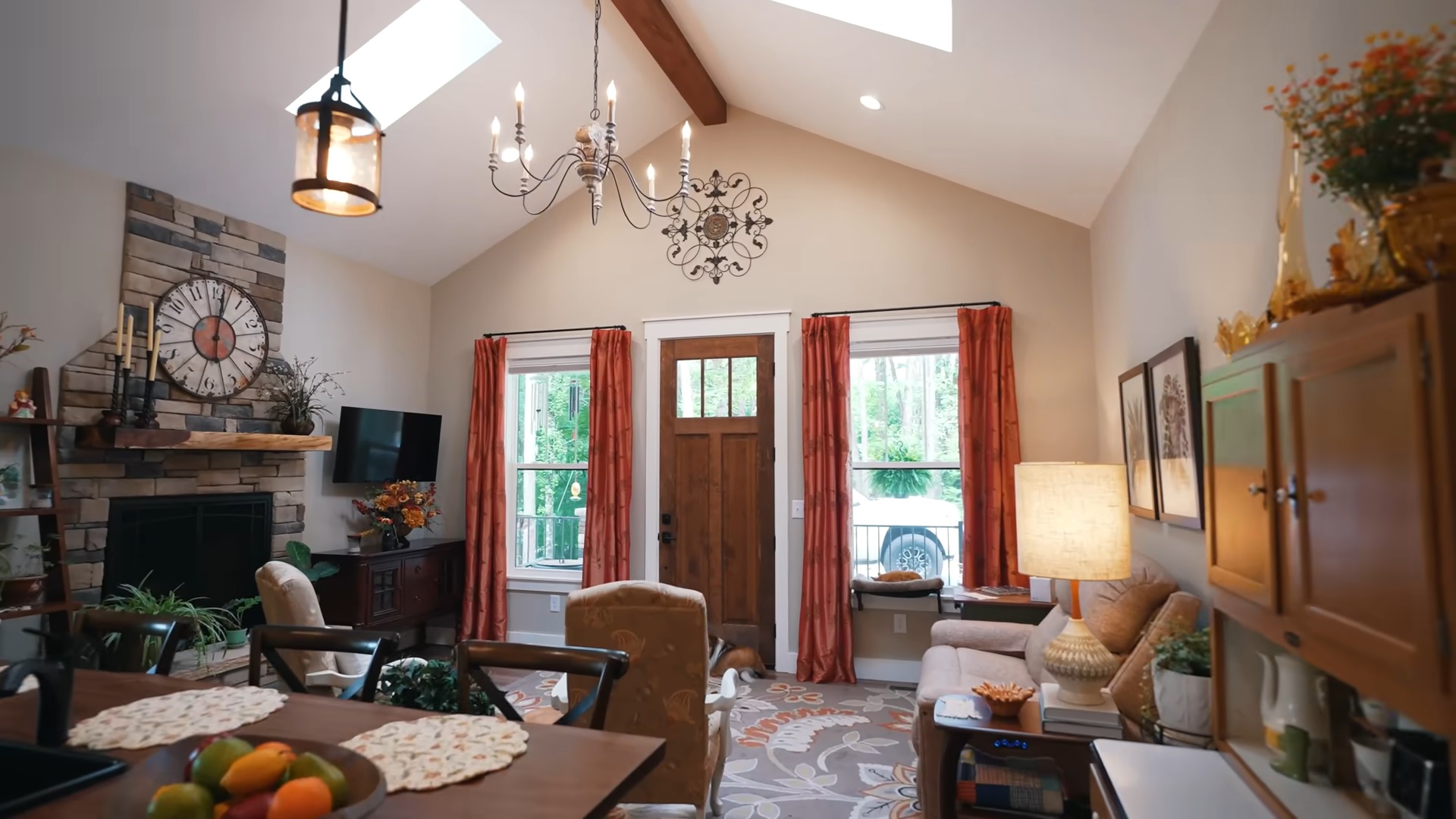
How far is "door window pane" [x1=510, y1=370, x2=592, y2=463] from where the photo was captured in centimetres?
587

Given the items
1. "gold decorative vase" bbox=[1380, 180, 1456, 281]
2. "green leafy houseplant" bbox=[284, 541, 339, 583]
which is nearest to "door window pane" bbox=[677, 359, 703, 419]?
"green leafy houseplant" bbox=[284, 541, 339, 583]

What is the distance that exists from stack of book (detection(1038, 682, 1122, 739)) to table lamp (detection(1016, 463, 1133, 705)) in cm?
8

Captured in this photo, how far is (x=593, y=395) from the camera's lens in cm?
555

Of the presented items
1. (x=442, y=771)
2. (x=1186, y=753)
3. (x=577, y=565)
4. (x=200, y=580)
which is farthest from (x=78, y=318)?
(x=1186, y=753)

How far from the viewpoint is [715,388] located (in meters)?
5.38

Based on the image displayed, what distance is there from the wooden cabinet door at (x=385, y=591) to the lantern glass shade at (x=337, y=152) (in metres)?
3.77

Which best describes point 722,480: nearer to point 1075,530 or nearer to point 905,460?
point 905,460

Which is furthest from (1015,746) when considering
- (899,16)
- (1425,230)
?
(899,16)

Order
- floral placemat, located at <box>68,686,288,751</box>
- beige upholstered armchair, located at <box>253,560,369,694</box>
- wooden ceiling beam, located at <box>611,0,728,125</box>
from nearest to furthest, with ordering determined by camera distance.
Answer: floral placemat, located at <box>68,686,288,751</box> < beige upholstered armchair, located at <box>253,560,369,694</box> < wooden ceiling beam, located at <box>611,0,728,125</box>

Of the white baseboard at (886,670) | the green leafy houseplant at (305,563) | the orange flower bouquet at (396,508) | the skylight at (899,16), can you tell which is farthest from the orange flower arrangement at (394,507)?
the skylight at (899,16)

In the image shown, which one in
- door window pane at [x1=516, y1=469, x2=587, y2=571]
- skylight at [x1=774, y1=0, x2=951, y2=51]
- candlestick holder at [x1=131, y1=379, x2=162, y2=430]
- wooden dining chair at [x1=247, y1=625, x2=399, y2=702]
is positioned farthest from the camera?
door window pane at [x1=516, y1=469, x2=587, y2=571]

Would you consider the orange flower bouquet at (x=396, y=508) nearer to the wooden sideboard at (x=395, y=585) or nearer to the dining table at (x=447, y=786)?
the wooden sideboard at (x=395, y=585)

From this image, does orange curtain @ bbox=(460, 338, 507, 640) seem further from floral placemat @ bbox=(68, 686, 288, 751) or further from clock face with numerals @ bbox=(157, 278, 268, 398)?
floral placemat @ bbox=(68, 686, 288, 751)

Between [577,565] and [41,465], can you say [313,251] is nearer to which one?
[41,465]
